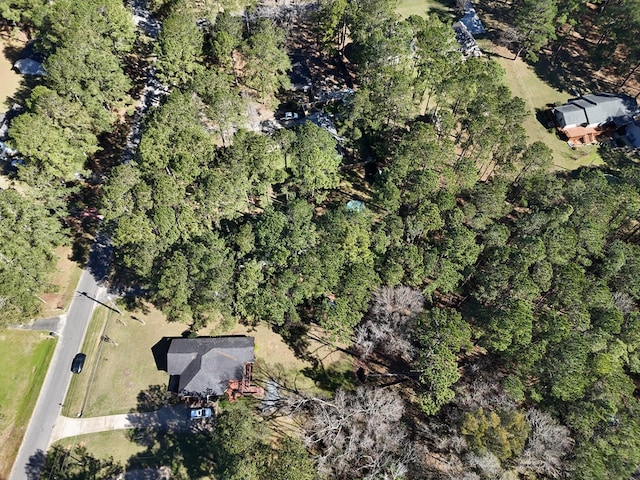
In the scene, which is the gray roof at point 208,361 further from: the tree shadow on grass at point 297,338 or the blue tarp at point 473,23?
the blue tarp at point 473,23

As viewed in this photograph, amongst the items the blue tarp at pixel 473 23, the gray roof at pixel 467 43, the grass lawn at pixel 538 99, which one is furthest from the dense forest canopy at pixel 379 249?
the blue tarp at pixel 473 23

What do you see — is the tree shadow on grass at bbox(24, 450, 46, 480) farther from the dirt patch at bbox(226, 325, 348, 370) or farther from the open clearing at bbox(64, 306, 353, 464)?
the dirt patch at bbox(226, 325, 348, 370)

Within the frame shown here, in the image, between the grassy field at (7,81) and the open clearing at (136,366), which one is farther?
the grassy field at (7,81)

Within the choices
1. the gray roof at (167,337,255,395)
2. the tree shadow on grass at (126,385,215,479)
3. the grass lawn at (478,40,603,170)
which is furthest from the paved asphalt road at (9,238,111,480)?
the grass lawn at (478,40,603,170)

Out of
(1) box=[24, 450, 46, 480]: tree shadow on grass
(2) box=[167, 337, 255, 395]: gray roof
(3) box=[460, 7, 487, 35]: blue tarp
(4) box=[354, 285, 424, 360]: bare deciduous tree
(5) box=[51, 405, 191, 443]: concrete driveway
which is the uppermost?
(3) box=[460, 7, 487, 35]: blue tarp

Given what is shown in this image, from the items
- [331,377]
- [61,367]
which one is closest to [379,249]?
[331,377]

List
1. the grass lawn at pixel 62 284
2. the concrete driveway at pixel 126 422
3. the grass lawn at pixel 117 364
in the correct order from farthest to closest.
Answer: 1. the grass lawn at pixel 62 284
2. the grass lawn at pixel 117 364
3. the concrete driveway at pixel 126 422

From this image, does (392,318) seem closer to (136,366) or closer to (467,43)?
(136,366)
